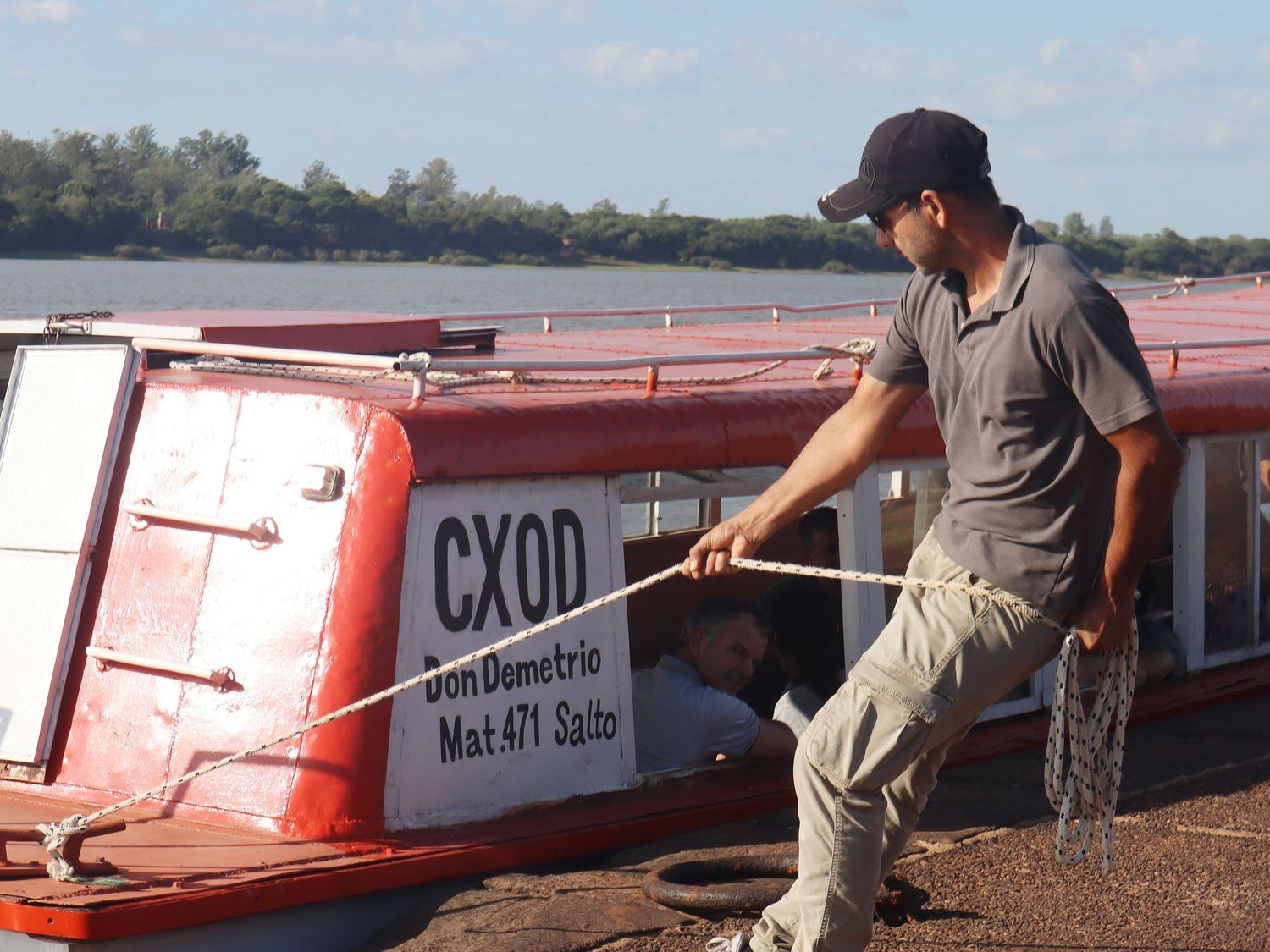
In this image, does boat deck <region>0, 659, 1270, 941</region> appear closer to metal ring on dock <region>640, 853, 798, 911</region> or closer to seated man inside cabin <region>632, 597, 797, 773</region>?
seated man inside cabin <region>632, 597, 797, 773</region>

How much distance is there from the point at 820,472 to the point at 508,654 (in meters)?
1.52

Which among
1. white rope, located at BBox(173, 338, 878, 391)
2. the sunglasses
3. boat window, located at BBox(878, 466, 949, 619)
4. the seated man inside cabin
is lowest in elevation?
the seated man inside cabin

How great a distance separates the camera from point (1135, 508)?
3.22 m

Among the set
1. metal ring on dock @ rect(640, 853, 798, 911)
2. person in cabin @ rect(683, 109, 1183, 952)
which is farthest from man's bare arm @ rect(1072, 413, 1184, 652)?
metal ring on dock @ rect(640, 853, 798, 911)

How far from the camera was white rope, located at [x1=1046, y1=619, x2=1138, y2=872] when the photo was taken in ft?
12.0

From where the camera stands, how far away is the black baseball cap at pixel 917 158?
335 centimetres

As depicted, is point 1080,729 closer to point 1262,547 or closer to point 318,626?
point 318,626

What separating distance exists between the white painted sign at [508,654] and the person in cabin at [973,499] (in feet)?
4.93

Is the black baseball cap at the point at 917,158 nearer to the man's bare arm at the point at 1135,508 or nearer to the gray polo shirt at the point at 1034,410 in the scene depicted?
the gray polo shirt at the point at 1034,410

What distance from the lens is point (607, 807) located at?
5176 mm

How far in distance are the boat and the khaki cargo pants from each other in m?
0.88

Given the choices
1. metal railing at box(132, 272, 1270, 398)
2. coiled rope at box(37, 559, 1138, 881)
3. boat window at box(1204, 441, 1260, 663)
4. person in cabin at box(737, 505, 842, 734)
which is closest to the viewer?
coiled rope at box(37, 559, 1138, 881)

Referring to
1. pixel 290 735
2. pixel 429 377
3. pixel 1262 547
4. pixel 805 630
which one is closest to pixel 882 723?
pixel 290 735

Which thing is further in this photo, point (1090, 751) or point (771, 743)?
point (771, 743)
